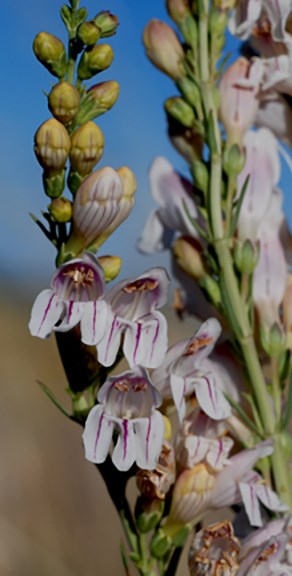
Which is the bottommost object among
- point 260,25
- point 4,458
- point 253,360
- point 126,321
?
point 4,458

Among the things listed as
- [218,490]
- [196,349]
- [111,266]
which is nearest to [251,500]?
[218,490]

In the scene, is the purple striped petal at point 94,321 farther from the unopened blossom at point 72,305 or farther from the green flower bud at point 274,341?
the green flower bud at point 274,341

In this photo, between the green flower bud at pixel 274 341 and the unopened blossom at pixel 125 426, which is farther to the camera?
the green flower bud at pixel 274 341

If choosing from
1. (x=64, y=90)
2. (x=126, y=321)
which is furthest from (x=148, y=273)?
(x=64, y=90)

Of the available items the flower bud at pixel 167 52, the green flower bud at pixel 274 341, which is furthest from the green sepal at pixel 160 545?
the flower bud at pixel 167 52

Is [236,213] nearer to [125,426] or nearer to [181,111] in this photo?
[181,111]

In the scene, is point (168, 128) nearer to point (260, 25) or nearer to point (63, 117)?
point (260, 25)

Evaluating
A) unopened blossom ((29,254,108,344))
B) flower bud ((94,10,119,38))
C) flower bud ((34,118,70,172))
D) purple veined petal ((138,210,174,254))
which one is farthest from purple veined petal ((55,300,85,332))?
purple veined petal ((138,210,174,254))
